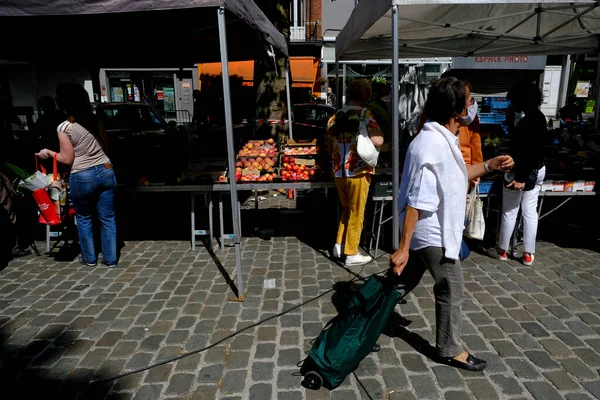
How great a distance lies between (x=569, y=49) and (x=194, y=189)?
21.0 feet

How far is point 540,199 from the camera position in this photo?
217 inches

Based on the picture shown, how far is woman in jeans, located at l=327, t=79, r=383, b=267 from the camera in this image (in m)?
4.65

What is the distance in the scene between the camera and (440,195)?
108 inches

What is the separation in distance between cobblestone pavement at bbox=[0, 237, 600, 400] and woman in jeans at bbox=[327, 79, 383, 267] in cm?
47

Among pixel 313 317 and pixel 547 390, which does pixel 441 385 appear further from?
pixel 313 317

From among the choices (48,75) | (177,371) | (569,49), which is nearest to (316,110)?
(569,49)

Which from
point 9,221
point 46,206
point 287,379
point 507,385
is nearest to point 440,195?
point 507,385

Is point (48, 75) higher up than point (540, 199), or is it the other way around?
point (48, 75)

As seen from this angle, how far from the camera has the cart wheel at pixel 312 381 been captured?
9.46ft

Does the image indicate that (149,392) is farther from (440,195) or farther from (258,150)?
(258,150)

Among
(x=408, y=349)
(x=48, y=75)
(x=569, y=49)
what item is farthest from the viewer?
(x=48, y=75)

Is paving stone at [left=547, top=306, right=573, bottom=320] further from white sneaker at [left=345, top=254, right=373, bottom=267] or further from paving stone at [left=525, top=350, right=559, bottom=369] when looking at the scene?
white sneaker at [left=345, top=254, right=373, bottom=267]

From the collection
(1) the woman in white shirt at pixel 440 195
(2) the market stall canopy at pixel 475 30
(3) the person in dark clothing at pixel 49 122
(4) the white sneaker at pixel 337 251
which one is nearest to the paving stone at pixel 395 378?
(1) the woman in white shirt at pixel 440 195

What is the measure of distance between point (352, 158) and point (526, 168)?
1.86m
